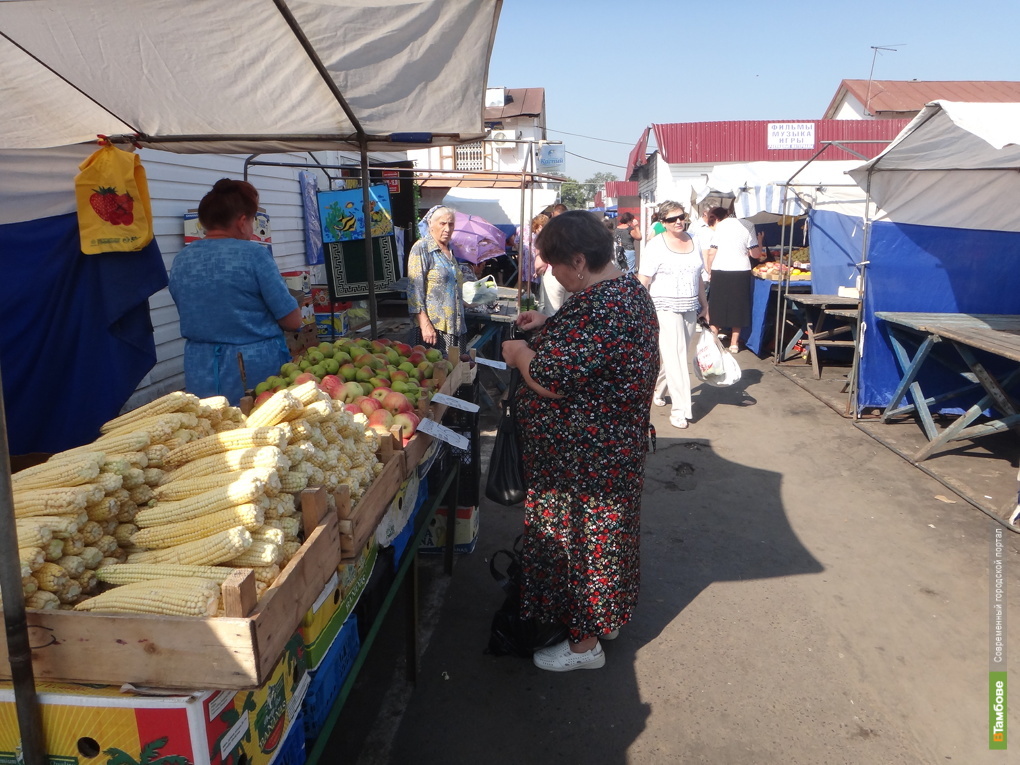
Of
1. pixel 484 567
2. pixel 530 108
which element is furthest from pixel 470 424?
pixel 530 108

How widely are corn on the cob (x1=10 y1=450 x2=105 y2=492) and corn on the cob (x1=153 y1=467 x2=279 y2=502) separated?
0.18 m

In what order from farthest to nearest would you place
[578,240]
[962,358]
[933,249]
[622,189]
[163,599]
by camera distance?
1. [622,189]
2. [933,249]
3. [962,358]
4. [578,240]
5. [163,599]

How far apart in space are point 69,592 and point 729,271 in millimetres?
9092

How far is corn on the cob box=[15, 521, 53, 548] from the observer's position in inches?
62.9

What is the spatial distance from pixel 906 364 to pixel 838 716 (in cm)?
465

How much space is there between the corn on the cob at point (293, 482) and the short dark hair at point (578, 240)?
1.39m

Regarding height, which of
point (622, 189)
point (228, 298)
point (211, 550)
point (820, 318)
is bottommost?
point (820, 318)

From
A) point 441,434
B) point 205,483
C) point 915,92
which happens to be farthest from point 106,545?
point 915,92

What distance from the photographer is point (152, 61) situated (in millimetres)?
3068

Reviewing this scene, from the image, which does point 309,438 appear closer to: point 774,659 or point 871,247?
point 774,659

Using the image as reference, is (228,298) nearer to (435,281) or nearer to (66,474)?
(66,474)

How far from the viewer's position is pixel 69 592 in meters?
1.63

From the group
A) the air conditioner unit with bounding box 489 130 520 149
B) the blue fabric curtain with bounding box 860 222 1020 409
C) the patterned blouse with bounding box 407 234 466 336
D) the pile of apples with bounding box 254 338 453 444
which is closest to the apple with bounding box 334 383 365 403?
the pile of apples with bounding box 254 338 453 444

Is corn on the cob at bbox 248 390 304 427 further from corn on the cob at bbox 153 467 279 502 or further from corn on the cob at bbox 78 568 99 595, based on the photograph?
corn on the cob at bbox 78 568 99 595
